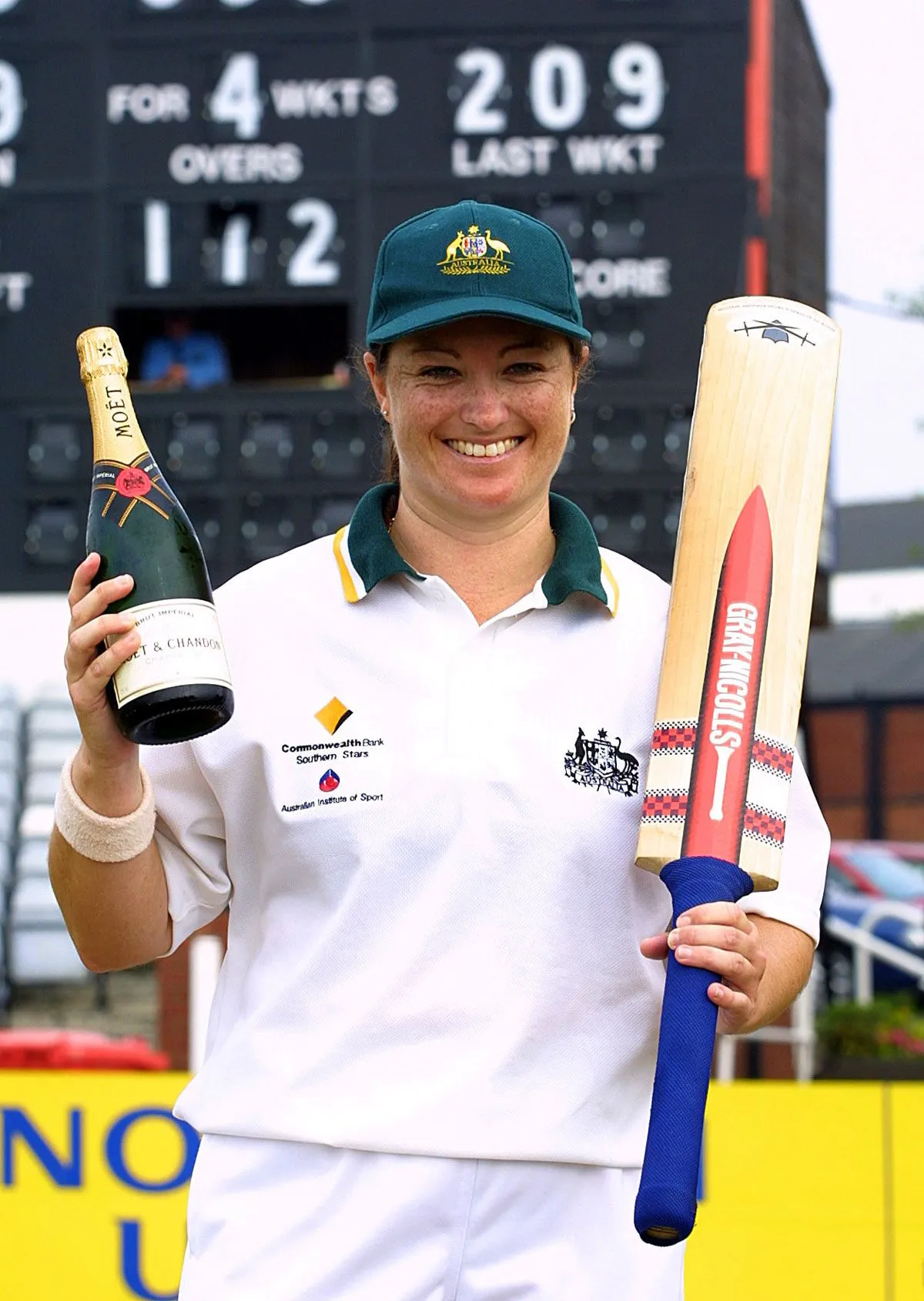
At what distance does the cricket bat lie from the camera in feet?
4.90

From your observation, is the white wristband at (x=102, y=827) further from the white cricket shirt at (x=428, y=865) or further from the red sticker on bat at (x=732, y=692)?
the red sticker on bat at (x=732, y=692)

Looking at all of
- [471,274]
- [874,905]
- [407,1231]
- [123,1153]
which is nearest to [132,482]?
[471,274]

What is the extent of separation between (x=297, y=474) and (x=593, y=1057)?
4056mm

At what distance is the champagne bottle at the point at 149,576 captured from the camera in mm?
1477

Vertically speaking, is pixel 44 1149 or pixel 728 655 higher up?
pixel 728 655

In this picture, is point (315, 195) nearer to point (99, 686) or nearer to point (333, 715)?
point (333, 715)

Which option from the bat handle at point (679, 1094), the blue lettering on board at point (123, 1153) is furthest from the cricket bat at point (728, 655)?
the blue lettering on board at point (123, 1153)

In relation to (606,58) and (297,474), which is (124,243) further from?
(606,58)

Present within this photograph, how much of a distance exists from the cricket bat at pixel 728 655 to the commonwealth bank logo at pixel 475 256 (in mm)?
269

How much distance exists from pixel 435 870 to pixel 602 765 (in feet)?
0.58

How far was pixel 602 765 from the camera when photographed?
1.63 metres

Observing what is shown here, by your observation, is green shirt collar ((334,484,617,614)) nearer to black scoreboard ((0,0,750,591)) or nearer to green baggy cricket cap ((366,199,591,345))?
green baggy cricket cap ((366,199,591,345))

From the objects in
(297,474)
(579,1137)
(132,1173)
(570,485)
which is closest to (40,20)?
(297,474)

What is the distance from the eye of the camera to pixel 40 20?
18.3ft
